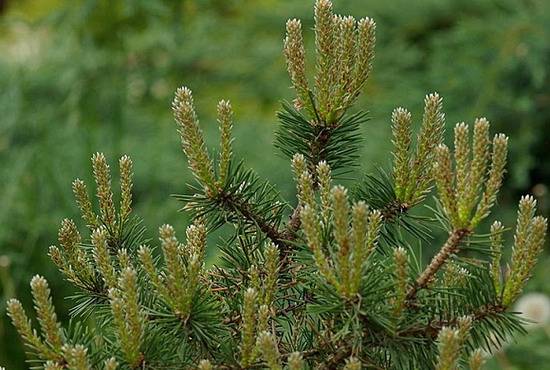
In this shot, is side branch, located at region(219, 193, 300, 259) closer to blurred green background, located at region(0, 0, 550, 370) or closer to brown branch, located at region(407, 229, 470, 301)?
brown branch, located at region(407, 229, 470, 301)

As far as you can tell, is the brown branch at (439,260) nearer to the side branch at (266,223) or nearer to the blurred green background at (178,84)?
the side branch at (266,223)

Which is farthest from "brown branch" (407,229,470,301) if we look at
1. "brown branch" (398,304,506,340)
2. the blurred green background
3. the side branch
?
the blurred green background

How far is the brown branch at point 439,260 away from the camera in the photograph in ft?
3.74

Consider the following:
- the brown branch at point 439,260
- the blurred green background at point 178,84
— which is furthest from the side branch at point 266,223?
the blurred green background at point 178,84

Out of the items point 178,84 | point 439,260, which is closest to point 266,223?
point 439,260

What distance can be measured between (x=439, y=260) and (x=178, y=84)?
3508mm

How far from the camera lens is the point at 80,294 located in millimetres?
1296

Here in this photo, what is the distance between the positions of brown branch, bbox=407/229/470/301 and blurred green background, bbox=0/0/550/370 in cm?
202

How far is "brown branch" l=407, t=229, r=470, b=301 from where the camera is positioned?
114 cm

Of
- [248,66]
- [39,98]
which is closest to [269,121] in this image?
[248,66]

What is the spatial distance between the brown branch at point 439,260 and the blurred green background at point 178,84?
202cm

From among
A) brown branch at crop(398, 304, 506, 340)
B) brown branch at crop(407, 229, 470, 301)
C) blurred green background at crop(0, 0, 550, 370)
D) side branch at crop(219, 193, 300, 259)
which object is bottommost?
brown branch at crop(398, 304, 506, 340)

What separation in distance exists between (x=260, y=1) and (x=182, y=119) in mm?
4748

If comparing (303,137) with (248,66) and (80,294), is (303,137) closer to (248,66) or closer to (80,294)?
(80,294)
